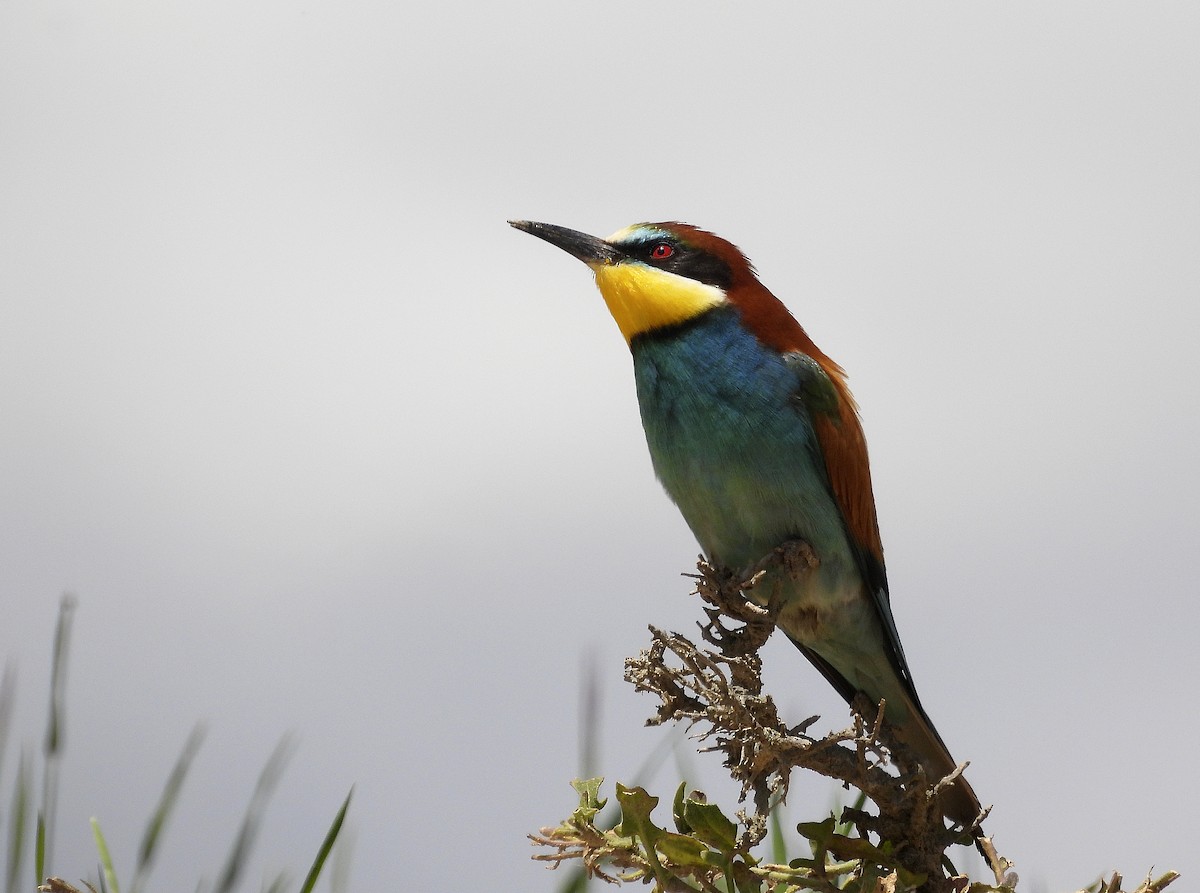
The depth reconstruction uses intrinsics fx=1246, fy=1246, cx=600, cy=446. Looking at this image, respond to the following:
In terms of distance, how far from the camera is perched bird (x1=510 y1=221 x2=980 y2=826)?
3572mm

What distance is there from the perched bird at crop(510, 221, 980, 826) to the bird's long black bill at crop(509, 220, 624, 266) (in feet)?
0.21

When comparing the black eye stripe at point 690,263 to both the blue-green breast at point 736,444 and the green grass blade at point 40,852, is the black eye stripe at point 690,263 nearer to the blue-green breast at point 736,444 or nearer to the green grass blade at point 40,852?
the blue-green breast at point 736,444

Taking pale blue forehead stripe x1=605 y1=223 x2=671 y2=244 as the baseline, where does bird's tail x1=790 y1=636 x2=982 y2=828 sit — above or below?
below

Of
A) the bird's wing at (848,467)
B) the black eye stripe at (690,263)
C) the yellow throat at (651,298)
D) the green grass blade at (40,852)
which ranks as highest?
the black eye stripe at (690,263)

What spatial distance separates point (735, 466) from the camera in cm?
354

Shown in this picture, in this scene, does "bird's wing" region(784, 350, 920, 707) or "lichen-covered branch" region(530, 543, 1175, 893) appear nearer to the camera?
"lichen-covered branch" region(530, 543, 1175, 893)

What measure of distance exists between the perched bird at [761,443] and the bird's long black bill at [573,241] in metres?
0.06

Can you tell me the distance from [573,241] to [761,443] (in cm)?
98

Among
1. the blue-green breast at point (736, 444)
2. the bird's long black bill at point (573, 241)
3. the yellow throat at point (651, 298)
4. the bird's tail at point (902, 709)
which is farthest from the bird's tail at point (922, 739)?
the bird's long black bill at point (573, 241)

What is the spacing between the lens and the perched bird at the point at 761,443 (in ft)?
11.7

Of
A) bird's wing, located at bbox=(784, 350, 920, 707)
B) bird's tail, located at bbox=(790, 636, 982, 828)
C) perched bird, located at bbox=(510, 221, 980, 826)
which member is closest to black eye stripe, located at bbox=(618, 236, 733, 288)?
perched bird, located at bbox=(510, 221, 980, 826)

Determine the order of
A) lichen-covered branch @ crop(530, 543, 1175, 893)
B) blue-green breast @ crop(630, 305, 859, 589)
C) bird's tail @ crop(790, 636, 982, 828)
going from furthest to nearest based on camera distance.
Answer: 1. bird's tail @ crop(790, 636, 982, 828)
2. blue-green breast @ crop(630, 305, 859, 589)
3. lichen-covered branch @ crop(530, 543, 1175, 893)

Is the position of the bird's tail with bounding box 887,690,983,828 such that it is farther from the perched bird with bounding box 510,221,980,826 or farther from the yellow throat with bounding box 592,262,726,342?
the yellow throat with bounding box 592,262,726,342

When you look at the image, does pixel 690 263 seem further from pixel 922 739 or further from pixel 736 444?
pixel 922 739
